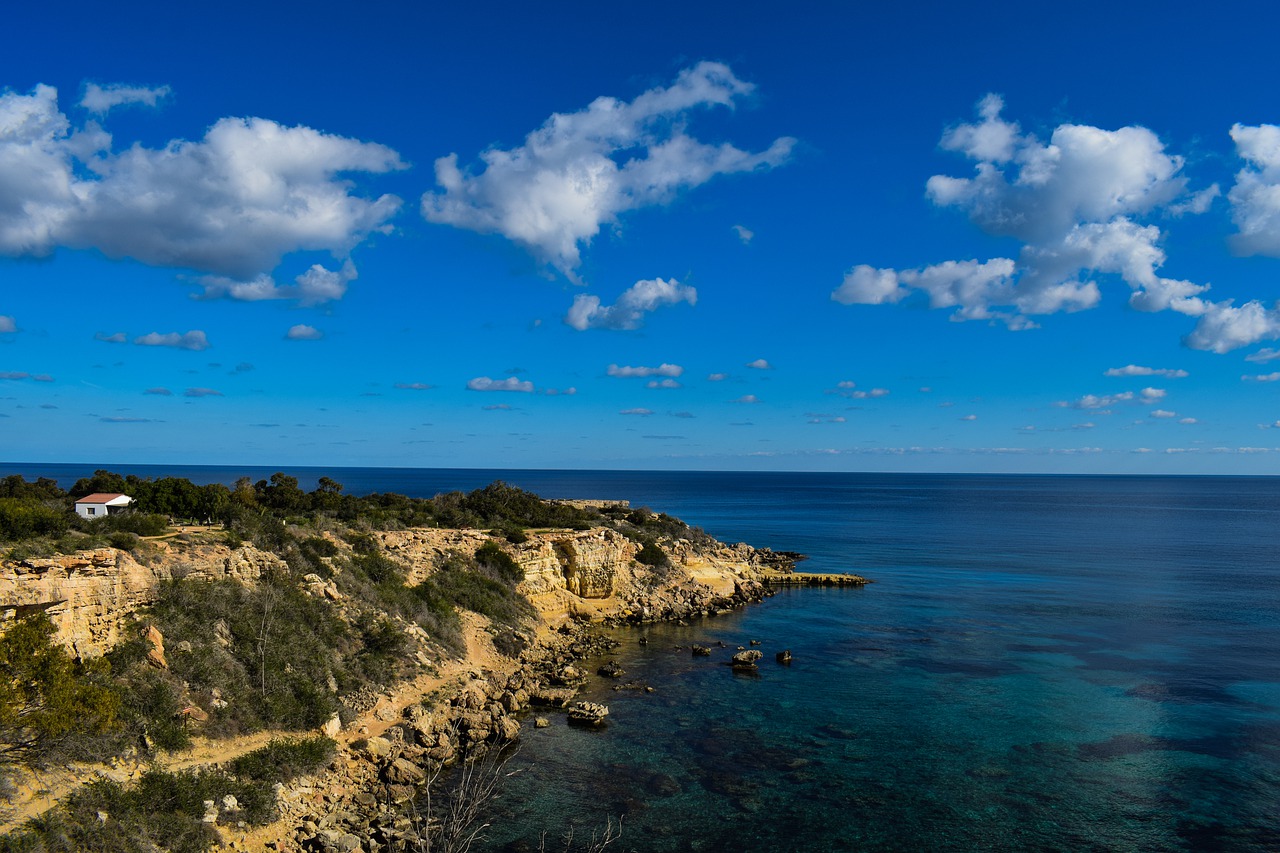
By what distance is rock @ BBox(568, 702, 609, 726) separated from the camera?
28.8 meters

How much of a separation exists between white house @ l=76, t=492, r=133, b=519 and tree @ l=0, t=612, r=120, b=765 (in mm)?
24696

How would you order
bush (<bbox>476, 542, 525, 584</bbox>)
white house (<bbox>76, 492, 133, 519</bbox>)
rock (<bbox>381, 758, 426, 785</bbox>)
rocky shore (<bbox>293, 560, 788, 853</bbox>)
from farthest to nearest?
bush (<bbox>476, 542, 525, 584</bbox>) < white house (<bbox>76, 492, 133, 519</bbox>) < rock (<bbox>381, 758, 426, 785</bbox>) < rocky shore (<bbox>293, 560, 788, 853</bbox>)

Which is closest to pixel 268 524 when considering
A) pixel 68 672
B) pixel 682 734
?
pixel 68 672

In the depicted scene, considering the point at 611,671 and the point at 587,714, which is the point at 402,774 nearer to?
the point at 587,714

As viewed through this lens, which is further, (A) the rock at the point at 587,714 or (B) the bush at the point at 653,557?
(B) the bush at the point at 653,557

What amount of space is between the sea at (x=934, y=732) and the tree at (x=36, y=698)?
1067cm

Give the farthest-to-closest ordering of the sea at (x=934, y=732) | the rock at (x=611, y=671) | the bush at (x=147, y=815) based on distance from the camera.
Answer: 1. the rock at (x=611, y=671)
2. the sea at (x=934, y=732)
3. the bush at (x=147, y=815)

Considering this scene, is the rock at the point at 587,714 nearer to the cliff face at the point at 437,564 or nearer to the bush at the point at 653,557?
the cliff face at the point at 437,564

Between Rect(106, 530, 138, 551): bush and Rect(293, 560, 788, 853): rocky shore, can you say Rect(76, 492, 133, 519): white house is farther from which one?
Rect(293, 560, 788, 853): rocky shore

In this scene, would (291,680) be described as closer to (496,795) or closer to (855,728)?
(496,795)

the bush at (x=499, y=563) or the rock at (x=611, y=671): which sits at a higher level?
the bush at (x=499, y=563)

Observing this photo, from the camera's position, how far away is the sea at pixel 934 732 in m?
21.0

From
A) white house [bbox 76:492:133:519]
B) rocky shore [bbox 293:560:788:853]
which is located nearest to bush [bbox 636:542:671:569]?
rocky shore [bbox 293:560:788:853]

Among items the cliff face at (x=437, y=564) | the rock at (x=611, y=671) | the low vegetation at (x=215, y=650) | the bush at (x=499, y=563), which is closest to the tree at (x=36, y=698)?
the low vegetation at (x=215, y=650)
